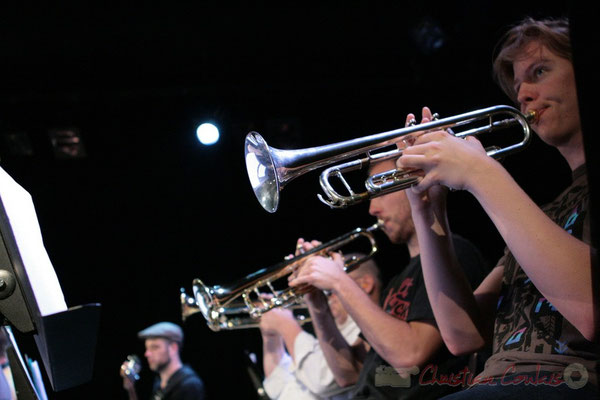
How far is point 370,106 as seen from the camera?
596 centimetres

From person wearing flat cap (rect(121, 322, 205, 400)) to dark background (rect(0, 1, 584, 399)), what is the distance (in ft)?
1.51

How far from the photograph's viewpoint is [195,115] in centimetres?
584

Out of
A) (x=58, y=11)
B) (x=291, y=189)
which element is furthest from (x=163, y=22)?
(x=291, y=189)

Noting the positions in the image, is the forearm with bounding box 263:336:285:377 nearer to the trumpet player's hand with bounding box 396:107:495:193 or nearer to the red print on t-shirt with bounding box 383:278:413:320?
the red print on t-shirt with bounding box 383:278:413:320

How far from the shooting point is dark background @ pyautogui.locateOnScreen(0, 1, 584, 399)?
203 inches

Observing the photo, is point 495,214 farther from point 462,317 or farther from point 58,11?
point 58,11

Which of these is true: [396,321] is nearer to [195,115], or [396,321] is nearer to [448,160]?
[448,160]

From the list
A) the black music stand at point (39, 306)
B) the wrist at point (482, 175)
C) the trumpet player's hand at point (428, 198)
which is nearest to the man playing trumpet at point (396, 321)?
the trumpet player's hand at point (428, 198)

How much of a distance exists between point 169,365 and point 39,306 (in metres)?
5.27

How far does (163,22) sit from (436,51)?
8.17 ft

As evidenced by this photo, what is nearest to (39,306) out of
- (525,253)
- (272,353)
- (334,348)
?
(525,253)

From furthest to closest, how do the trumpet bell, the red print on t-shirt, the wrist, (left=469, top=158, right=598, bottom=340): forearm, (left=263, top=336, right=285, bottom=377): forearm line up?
(left=263, top=336, right=285, bottom=377): forearm → the red print on t-shirt → the trumpet bell → the wrist → (left=469, top=158, right=598, bottom=340): forearm

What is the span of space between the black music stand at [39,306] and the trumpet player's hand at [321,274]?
58.9 inches

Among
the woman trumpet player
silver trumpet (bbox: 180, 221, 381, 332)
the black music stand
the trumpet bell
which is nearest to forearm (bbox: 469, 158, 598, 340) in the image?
the woman trumpet player
